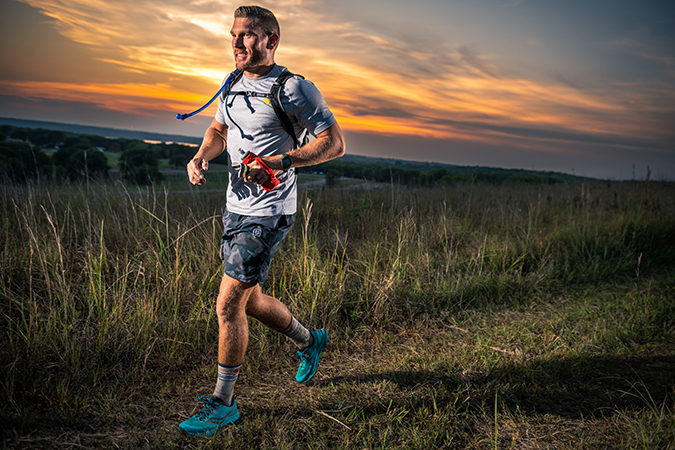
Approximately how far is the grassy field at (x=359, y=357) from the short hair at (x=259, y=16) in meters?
1.82

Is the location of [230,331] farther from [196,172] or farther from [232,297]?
[196,172]

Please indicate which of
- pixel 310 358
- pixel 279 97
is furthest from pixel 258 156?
pixel 310 358

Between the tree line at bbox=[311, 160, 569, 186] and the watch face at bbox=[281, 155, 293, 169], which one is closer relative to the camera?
the watch face at bbox=[281, 155, 293, 169]

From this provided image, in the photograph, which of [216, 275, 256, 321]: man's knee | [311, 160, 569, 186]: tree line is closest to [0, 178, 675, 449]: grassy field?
[216, 275, 256, 321]: man's knee

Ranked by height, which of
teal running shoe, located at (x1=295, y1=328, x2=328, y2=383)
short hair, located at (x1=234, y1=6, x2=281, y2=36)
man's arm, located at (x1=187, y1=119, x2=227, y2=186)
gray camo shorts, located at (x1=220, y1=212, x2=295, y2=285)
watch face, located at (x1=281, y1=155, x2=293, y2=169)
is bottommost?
teal running shoe, located at (x1=295, y1=328, x2=328, y2=383)

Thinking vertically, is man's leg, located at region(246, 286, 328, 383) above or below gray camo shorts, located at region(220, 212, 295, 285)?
below

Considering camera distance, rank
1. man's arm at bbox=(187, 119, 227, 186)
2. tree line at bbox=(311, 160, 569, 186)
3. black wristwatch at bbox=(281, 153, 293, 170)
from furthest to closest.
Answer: tree line at bbox=(311, 160, 569, 186), man's arm at bbox=(187, 119, 227, 186), black wristwatch at bbox=(281, 153, 293, 170)

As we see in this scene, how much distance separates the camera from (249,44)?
237 centimetres

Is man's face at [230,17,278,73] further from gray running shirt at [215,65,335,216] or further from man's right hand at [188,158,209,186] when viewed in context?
man's right hand at [188,158,209,186]

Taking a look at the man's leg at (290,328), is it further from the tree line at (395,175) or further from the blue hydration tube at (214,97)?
the tree line at (395,175)

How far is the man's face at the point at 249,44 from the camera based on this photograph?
92.8 inches

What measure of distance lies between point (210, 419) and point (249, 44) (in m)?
2.30

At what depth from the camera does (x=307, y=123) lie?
2.43m

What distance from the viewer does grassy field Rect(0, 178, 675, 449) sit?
8.21ft
